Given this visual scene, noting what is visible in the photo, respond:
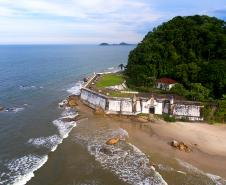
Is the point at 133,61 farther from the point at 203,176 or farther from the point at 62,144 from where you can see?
the point at 203,176

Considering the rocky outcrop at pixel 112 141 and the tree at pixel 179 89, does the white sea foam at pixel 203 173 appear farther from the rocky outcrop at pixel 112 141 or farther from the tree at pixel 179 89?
the tree at pixel 179 89

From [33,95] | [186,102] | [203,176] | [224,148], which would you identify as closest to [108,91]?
[186,102]

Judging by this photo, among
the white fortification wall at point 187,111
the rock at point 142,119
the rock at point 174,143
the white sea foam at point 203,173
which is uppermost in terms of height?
the white fortification wall at point 187,111

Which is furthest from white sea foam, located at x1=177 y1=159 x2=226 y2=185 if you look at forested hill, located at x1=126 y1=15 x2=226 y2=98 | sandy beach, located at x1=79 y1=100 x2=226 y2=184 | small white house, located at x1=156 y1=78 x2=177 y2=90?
small white house, located at x1=156 y1=78 x2=177 y2=90

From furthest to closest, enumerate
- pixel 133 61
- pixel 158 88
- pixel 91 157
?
pixel 133 61, pixel 158 88, pixel 91 157

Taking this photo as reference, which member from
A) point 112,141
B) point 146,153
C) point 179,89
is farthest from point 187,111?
point 112,141

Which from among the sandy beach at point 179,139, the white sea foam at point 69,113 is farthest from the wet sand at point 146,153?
the white sea foam at point 69,113
